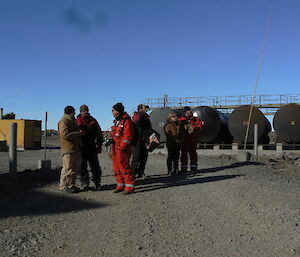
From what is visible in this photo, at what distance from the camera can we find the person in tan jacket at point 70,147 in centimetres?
746

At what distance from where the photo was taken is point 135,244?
14.9ft

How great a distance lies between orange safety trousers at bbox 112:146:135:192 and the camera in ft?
24.6

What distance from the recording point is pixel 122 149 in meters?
7.51

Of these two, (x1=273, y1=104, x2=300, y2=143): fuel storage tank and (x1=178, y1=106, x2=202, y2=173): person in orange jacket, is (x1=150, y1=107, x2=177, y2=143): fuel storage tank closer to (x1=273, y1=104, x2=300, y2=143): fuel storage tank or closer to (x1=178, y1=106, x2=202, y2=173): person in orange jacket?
(x1=273, y1=104, x2=300, y2=143): fuel storage tank

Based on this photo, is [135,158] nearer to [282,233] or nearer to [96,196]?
[96,196]

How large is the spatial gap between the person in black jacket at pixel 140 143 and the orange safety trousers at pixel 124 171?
1.47 meters

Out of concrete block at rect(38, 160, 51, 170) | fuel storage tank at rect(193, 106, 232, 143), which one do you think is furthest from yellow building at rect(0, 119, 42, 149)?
concrete block at rect(38, 160, 51, 170)

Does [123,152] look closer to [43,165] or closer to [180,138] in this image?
[180,138]

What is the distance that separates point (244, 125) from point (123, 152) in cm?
1633

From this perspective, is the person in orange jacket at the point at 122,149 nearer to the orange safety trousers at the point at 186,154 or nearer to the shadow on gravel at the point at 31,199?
the shadow on gravel at the point at 31,199

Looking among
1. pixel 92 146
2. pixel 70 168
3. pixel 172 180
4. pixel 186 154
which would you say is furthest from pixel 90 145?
pixel 186 154

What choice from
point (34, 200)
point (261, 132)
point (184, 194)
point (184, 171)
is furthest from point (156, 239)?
point (261, 132)

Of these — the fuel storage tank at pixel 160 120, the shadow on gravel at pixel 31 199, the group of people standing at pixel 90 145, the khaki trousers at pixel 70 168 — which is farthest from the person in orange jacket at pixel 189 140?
the fuel storage tank at pixel 160 120

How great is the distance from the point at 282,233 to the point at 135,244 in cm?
195
